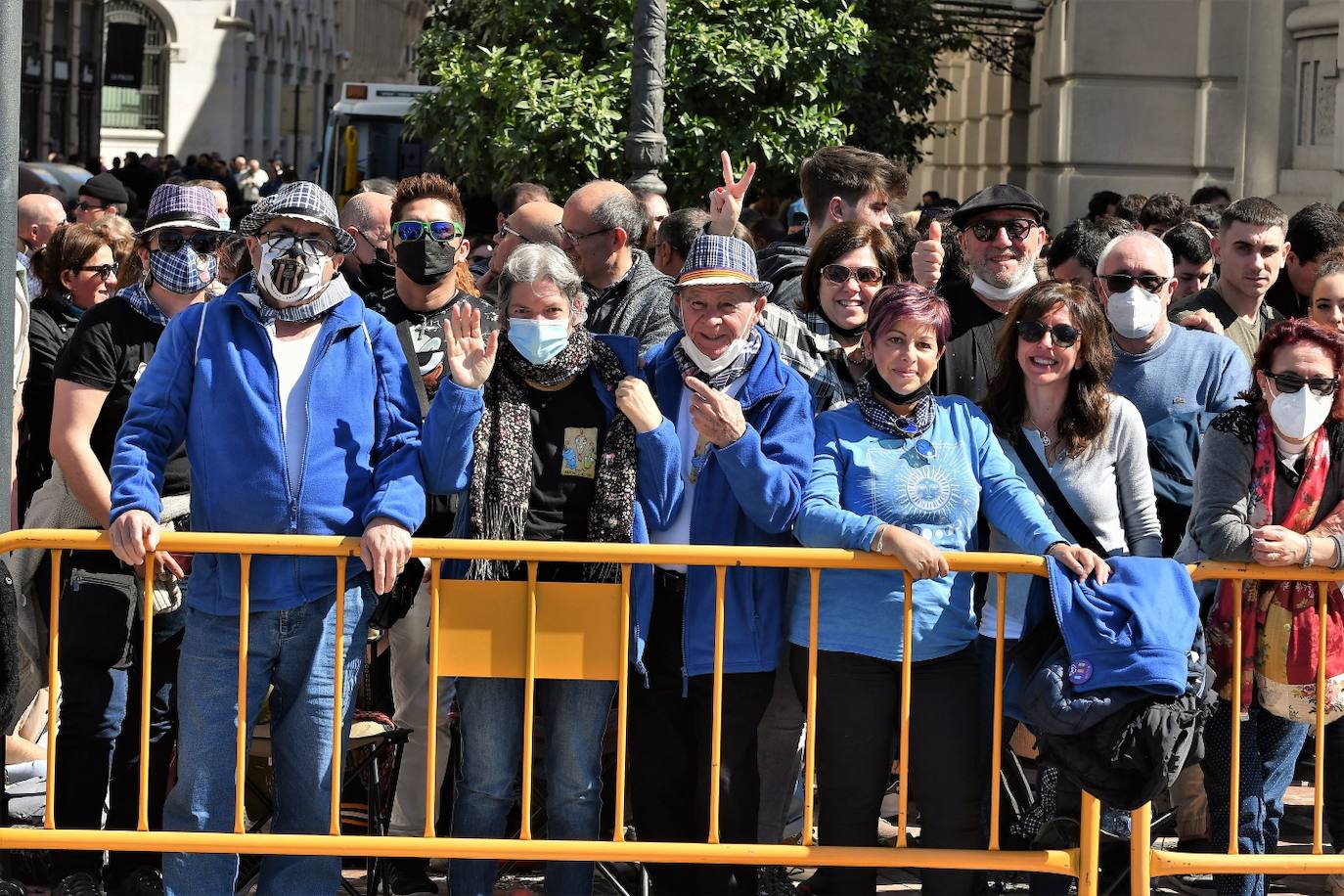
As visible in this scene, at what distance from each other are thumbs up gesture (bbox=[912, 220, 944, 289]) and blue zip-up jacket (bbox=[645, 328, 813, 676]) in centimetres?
132

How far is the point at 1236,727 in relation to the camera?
17.8 ft

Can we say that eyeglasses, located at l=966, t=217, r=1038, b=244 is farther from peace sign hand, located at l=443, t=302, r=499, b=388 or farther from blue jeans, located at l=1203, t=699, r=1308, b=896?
peace sign hand, located at l=443, t=302, r=499, b=388

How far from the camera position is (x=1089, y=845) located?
518cm

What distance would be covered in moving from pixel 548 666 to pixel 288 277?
1.28 meters

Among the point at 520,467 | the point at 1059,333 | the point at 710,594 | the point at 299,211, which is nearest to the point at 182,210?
the point at 299,211

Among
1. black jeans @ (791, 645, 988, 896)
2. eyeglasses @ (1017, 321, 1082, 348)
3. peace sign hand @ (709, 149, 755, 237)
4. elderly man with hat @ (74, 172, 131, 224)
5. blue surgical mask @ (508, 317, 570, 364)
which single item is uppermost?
elderly man with hat @ (74, 172, 131, 224)

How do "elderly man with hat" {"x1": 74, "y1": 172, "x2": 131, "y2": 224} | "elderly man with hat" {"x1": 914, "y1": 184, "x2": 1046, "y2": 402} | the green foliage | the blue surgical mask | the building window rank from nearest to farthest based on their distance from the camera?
the blue surgical mask < "elderly man with hat" {"x1": 914, "y1": 184, "x2": 1046, "y2": 402} < "elderly man with hat" {"x1": 74, "y1": 172, "x2": 131, "y2": 224} < the green foliage < the building window

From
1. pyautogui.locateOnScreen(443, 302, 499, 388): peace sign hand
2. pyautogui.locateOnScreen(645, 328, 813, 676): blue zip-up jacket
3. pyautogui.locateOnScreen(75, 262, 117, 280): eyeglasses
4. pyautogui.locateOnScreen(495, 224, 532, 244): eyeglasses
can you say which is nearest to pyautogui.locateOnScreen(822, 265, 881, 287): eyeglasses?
pyautogui.locateOnScreen(645, 328, 813, 676): blue zip-up jacket

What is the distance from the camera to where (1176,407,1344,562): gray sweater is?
5.33m

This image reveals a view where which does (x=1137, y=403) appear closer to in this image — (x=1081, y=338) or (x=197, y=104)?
(x=1081, y=338)

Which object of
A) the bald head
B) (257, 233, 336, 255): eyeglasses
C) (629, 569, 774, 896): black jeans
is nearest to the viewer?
(257, 233, 336, 255): eyeglasses

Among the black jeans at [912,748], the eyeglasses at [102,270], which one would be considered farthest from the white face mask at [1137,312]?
the eyeglasses at [102,270]

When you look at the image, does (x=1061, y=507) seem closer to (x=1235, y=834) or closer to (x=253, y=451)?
(x=1235, y=834)

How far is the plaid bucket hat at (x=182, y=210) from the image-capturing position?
6250 mm
